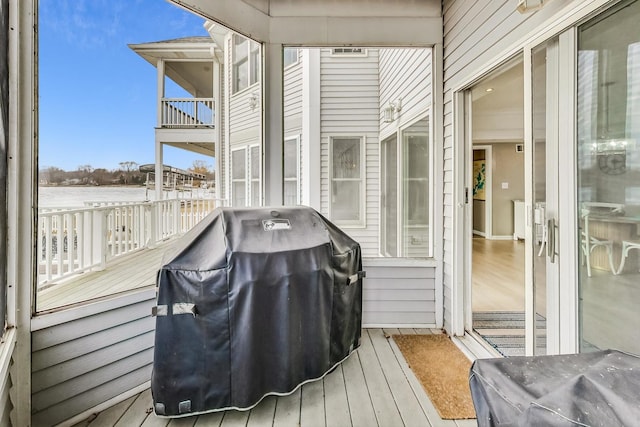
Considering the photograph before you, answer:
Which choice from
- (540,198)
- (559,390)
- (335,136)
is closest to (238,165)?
(335,136)

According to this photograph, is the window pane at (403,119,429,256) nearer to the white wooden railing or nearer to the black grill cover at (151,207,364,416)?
the black grill cover at (151,207,364,416)

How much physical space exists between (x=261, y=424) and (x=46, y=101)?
7.22 feet

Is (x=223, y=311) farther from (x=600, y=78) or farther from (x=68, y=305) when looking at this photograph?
(x=600, y=78)

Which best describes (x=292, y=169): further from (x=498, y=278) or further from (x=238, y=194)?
(x=498, y=278)

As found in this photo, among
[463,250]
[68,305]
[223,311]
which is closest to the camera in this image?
[223,311]

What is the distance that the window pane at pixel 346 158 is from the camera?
554 centimetres

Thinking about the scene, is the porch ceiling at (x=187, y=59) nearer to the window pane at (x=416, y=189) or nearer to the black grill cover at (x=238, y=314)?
the window pane at (x=416, y=189)

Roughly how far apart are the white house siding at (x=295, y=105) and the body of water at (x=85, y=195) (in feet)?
8.29

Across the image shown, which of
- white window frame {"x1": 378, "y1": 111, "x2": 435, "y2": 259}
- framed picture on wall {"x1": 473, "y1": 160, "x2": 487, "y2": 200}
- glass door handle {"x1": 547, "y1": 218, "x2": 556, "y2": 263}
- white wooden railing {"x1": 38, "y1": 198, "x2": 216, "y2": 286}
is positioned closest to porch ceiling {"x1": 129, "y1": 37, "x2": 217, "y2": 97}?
white wooden railing {"x1": 38, "y1": 198, "x2": 216, "y2": 286}

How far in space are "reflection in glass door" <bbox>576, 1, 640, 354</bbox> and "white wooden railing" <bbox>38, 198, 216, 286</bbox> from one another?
3.54m

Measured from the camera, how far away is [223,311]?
168 centimetres

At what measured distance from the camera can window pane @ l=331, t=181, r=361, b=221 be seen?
18.2 ft

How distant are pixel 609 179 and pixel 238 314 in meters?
1.90

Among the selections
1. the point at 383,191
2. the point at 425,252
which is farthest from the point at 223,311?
the point at 383,191
